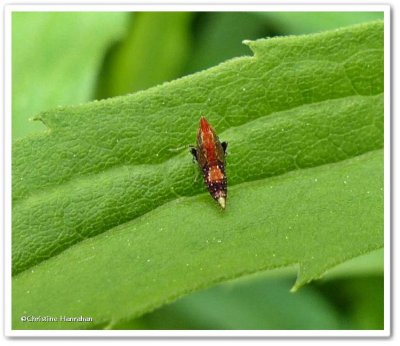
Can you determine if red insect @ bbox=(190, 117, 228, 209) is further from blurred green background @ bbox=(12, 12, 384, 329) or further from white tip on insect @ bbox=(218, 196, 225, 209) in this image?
blurred green background @ bbox=(12, 12, 384, 329)

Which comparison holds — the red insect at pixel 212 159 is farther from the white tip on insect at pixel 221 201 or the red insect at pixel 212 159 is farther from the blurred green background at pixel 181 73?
the blurred green background at pixel 181 73

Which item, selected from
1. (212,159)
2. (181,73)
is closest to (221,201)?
(212,159)

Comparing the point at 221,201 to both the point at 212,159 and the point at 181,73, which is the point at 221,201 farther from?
the point at 181,73

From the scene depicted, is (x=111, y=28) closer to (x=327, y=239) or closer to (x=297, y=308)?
(x=327, y=239)

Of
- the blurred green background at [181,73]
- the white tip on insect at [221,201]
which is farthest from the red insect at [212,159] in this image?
the blurred green background at [181,73]

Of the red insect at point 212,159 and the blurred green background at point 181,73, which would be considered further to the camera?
the blurred green background at point 181,73
